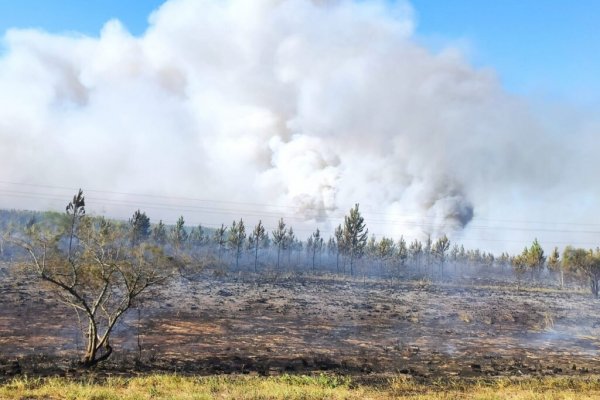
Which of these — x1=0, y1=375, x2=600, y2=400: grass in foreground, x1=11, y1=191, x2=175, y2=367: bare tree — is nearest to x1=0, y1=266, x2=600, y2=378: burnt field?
x1=11, y1=191, x2=175, y2=367: bare tree

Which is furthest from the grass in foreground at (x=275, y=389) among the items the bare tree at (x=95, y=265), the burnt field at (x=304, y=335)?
the bare tree at (x=95, y=265)

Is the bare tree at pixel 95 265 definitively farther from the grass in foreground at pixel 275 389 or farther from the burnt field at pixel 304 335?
the grass in foreground at pixel 275 389

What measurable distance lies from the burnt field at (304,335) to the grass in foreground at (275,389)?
8.73ft

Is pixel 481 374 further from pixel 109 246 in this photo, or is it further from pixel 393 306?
pixel 393 306

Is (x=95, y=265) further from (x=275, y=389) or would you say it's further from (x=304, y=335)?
(x=304, y=335)

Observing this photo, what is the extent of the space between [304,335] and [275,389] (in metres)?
14.7

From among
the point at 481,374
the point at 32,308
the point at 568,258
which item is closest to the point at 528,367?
the point at 481,374

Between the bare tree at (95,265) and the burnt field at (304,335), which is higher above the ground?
the bare tree at (95,265)

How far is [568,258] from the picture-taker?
70.5m

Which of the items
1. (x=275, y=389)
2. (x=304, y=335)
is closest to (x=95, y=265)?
(x=275, y=389)

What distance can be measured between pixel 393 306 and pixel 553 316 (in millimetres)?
15382

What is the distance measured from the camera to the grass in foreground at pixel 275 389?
12695 millimetres

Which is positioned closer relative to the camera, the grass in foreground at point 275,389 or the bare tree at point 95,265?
the grass in foreground at point 275,389

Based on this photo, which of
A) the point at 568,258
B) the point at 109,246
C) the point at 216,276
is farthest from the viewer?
A: the point at 568,258
